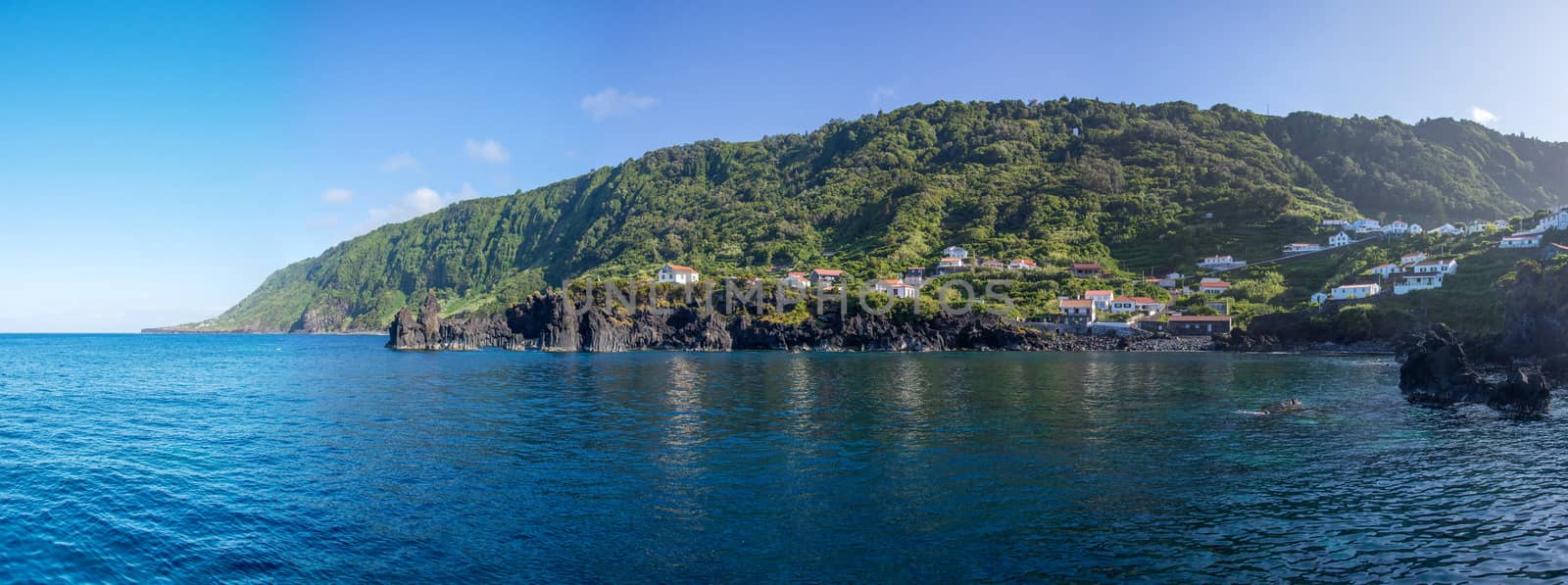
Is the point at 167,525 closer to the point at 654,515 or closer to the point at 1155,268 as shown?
the point at 654,515

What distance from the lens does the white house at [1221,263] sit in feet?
425

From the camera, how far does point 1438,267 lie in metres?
98.2

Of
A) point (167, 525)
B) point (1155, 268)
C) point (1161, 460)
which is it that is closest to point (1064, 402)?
point (1161, 460)

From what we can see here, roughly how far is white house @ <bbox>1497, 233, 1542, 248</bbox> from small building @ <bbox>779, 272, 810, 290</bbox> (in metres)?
103

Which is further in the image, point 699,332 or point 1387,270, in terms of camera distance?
point 1387,270

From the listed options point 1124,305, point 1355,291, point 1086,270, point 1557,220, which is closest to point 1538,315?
point 1355,291

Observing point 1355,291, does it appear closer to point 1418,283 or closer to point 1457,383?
point 1418,283

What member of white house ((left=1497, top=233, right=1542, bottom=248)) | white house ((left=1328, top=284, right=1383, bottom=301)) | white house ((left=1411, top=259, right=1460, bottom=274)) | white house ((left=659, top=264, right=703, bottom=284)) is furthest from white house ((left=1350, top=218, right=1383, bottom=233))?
white house ((left=659, top=264, right=703, bottom=284))

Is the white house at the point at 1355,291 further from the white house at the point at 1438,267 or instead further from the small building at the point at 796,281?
the small building at the point at 796,281

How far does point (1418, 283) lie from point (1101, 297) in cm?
3982

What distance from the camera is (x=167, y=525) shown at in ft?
56.6

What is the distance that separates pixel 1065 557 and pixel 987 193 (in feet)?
587

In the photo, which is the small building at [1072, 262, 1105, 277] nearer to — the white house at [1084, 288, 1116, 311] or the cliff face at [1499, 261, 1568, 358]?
the white house at [1084, 288, 1116, 311]

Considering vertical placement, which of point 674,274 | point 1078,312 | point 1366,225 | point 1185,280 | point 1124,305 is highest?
point 1366,225
